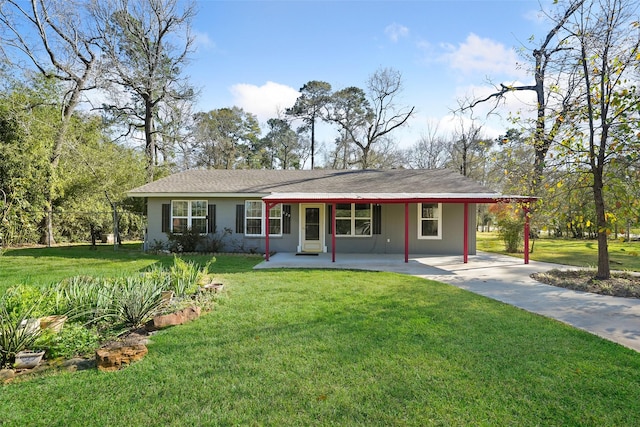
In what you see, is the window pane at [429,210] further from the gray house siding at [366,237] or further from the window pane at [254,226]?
the window pane at [254,226]

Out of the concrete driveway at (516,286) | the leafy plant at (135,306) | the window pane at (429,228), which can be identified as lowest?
the concrete driveway at (516,286)

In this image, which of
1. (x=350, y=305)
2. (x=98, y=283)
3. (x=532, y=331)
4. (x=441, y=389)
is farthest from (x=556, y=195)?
(x=98, y=283)

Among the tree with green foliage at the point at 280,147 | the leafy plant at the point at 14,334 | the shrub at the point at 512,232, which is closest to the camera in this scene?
the leafy plant at the point at 14,334

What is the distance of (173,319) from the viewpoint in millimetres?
4680

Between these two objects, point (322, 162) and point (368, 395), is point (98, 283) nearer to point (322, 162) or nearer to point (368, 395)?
point (368, 395)

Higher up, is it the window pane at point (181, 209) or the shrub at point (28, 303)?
the window pane at point (181, 209)

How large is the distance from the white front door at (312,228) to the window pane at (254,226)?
168 centimetres

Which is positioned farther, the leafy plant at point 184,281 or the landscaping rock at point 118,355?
the leafy plant at point 184,281

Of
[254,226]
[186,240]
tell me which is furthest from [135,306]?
[254,226]

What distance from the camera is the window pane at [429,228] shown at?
13258mm

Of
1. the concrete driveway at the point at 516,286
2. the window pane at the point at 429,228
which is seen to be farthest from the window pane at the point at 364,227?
the window pane at the point at 429,228

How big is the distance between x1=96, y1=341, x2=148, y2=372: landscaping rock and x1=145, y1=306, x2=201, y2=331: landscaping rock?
2.77 feet

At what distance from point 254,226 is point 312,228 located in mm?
2323

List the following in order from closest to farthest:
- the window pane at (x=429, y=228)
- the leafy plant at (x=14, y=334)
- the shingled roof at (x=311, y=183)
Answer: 1. the leafy plant at (x=14, y=334)
2. the shingled roof at (x=311, y=183)
3. the window pane at (x=429, y=228)
